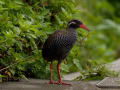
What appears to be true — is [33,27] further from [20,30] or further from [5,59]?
[5,59]

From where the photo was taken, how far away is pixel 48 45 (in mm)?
6395

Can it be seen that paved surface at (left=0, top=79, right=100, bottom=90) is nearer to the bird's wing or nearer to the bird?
the bird

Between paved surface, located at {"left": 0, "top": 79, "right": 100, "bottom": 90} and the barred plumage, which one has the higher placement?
the barred plumage

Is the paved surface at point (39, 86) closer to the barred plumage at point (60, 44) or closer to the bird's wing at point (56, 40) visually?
the barred plumage at point (60, 44)

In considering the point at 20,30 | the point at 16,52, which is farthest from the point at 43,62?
the point at 20,30

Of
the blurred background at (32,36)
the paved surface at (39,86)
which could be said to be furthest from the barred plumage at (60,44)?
the paved surface at (39,86)

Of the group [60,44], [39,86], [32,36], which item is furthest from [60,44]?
[39,86]

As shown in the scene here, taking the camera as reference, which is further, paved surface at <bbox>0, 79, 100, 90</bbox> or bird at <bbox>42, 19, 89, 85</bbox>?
bird at <bbox>42, 19, 89, 85</bbox>

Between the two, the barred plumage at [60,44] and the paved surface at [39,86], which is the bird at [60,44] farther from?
the paved surface at [39,86]

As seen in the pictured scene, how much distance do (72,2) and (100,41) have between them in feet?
20.0

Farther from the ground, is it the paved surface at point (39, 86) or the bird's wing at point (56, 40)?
the bird's wing at point (56, 40)

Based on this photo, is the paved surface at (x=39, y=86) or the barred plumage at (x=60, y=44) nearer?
the paved surface at (x=39, y=86)

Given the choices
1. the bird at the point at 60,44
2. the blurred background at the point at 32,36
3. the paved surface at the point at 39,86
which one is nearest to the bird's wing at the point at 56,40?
the bird at the point at 60,44

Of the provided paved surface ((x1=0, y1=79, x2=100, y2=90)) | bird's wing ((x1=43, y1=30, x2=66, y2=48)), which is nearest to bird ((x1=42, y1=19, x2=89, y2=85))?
bird's wing ((x1=43, y1=30, x2=66, y2=48))
